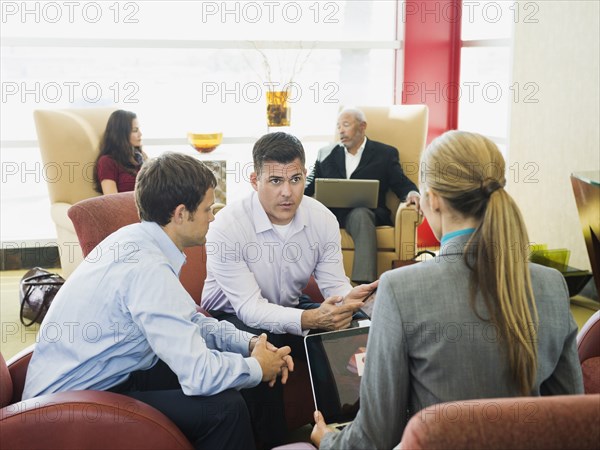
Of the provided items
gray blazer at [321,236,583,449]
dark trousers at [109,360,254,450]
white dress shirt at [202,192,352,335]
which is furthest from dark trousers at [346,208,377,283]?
gray blazer at [321,236,583,449]

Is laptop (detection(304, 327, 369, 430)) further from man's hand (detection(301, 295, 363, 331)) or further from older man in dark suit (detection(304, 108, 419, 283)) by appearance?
older man in dark suit (detection(304, 108, 419, 283))

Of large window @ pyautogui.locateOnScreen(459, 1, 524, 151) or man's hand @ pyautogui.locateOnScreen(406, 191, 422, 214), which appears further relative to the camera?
large window @ pyautogui.locateOnScreen(459, 1, 524, 151)

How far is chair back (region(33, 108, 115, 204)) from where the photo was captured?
4.51m

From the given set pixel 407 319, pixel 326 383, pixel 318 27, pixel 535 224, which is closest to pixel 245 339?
pixel 326 383

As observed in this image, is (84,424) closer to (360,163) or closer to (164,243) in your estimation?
(164,243)

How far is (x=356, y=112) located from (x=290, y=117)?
2.53 ft

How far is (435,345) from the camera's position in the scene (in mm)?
1368

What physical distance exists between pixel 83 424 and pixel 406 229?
2.91 m

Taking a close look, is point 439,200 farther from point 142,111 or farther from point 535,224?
point 142,111

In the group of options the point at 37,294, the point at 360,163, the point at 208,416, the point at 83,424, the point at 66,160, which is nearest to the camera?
the point at 83,424

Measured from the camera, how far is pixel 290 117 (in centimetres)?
538

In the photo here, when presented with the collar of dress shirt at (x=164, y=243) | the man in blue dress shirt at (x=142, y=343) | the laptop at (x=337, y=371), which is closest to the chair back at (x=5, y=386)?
the man in blue dress shirt at (x=142, y=343)

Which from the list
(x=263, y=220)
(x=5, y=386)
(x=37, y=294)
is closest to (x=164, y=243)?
(x=5, y=386)

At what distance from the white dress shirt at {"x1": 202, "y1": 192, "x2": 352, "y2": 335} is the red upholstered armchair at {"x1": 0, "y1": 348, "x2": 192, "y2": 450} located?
79cm
